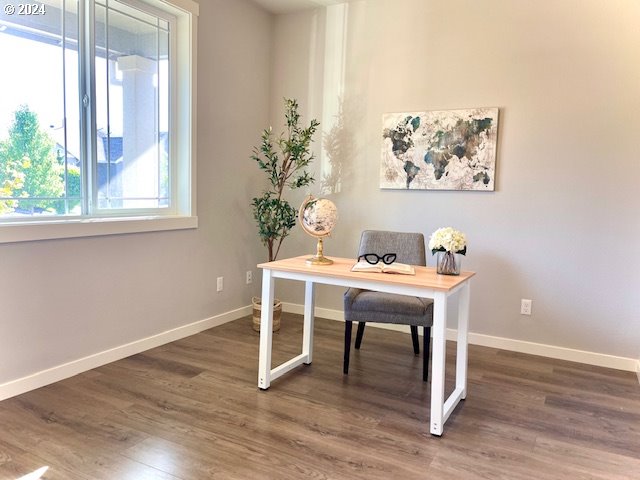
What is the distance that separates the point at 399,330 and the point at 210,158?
6.79 ft

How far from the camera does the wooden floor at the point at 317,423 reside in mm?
1976

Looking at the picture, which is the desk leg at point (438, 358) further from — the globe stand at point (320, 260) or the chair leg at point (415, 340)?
the chair leg at point (415, 340)

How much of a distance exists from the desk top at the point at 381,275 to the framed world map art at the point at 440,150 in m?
1.20

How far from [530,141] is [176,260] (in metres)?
2.68

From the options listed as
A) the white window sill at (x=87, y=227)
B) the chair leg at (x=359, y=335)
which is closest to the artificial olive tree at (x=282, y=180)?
the white window sill at (x=87, y=227)

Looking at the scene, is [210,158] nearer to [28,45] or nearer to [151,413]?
[28,45]

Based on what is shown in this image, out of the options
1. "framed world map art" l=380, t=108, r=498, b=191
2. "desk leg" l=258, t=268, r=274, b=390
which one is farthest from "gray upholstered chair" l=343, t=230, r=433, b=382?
"framed world map art" l=380, t=108, r=498, b=191

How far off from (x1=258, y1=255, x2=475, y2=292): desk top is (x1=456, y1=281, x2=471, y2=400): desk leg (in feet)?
0.42

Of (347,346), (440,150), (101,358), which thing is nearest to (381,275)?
(347,346)

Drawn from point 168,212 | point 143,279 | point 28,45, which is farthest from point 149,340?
point 28,45

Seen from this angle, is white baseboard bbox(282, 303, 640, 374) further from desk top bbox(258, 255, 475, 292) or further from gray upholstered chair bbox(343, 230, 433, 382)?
desk top bbox(258, 255, 475, 292)

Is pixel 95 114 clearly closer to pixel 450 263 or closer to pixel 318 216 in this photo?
pixel 318 216

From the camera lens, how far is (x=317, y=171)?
4.23 meters

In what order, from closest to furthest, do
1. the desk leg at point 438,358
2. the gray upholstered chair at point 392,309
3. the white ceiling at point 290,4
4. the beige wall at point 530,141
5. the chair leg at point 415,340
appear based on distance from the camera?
1. the desk leg at point 438,358
2. the gray upholstered chair at point 392,309
3. the beige wall at point 530,141
4. the chair leg at point 415,340
5. the white ceiling at point 290,4
